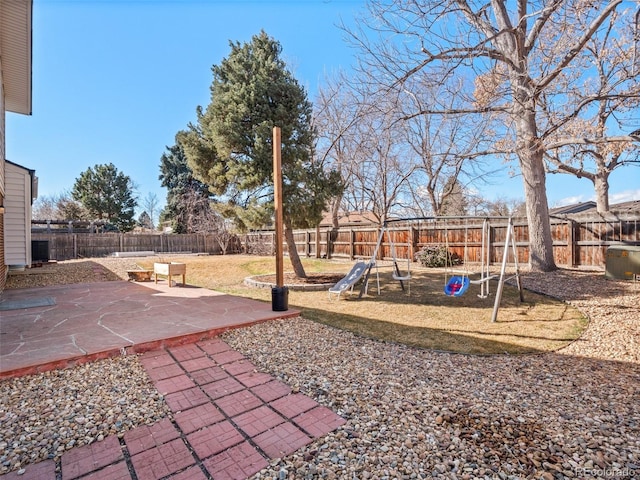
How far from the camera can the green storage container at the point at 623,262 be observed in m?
→ 6.83

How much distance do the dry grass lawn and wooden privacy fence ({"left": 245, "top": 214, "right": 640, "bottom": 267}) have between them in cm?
138

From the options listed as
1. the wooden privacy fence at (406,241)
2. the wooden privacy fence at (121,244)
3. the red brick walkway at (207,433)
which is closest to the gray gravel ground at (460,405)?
the red brick walkway at (207,433)

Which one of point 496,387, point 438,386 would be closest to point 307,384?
point 438,386

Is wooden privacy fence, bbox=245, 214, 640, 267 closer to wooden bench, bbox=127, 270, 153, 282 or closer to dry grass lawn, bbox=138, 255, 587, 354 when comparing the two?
dry grass lawn, bbox=138, 255, 587, 354

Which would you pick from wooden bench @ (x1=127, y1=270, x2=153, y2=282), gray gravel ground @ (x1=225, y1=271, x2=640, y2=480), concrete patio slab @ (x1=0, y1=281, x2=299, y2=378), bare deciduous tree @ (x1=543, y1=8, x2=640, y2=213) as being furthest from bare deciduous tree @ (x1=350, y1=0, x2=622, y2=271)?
wooden bench @ (x1=127, y1=270, x2=153, y2=282)

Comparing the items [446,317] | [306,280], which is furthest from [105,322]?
[446,317]

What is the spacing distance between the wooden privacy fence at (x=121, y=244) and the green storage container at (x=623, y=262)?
18.7m

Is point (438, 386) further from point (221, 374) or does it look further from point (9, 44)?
point (9, 44)

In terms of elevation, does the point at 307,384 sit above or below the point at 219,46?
below

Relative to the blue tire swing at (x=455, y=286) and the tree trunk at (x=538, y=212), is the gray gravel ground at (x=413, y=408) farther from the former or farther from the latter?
the tree trunk at (x=538, y=212)

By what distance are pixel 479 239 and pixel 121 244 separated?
66.4ft

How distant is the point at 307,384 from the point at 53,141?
22.3m

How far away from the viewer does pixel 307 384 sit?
2818mm

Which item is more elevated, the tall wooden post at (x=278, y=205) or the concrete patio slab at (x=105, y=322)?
the tall wooden post at (x=278, y=205)
